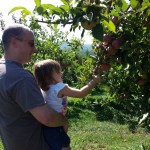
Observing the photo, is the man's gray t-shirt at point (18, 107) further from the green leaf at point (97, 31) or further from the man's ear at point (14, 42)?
the green leaf at point (97, 31)

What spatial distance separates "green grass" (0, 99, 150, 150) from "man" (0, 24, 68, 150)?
9.18 ft

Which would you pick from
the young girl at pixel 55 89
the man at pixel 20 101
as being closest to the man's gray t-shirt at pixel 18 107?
the man at pixel 20 101

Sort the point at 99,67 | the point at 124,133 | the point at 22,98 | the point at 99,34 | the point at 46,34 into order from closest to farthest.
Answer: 1. the point at 99,34
2. the point at 22,98
3. the point at 99,67
4. the point at 124,133
5. the point at 46,34

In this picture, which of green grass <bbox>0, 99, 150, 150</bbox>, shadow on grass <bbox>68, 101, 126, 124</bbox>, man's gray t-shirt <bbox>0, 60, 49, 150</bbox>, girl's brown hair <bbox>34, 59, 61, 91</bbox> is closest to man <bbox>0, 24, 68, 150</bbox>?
man's gray t-shirt <bbox>0, 60, 49, 150</bbox>

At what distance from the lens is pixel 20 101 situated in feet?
6.56

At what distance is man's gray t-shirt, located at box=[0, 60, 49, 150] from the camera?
1.98 meters

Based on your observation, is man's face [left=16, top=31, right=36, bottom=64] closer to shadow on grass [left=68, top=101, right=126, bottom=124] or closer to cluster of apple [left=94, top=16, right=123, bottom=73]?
cluster of apple [left=94, top=16, right=123, bottom=73]

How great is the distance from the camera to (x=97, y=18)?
1.53m

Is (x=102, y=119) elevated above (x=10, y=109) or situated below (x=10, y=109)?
below

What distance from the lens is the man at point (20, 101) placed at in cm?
199

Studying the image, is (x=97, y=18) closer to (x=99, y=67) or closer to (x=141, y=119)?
(x=99, y=67)

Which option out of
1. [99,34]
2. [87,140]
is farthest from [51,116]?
[87,140]

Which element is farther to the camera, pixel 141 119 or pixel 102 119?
pixel 102 119

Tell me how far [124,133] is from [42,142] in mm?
5052
